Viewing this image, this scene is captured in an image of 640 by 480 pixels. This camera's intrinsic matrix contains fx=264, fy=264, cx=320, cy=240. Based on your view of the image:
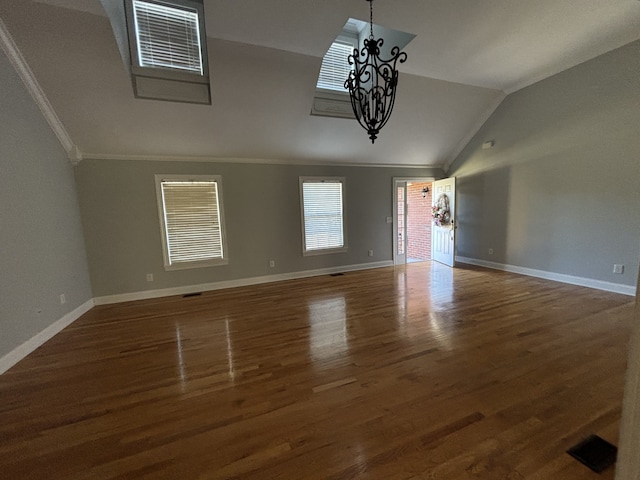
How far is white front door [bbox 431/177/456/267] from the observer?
5887 mm

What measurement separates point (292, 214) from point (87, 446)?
13.8 ft

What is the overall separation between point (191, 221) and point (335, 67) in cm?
351

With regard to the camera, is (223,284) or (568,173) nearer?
(568,173)

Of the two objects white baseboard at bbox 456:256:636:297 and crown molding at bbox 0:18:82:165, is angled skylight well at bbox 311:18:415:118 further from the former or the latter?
Result: white baseboard at bbox 456:256:636:297

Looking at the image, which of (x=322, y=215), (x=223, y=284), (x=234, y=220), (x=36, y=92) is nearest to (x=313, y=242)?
(x=322, y=215)

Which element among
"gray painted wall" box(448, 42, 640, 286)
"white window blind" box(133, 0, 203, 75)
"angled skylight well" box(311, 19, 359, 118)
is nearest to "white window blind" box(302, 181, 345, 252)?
"angled skylight well" box(311, 19, 359, 118)

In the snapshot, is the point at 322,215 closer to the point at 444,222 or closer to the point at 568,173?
the point at 444,222

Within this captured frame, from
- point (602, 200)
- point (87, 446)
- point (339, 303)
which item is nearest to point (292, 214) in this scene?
point (339, 303)

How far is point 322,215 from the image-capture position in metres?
5.64

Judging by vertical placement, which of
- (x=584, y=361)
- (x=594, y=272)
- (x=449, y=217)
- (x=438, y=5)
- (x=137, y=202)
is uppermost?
(x=438, y=5)

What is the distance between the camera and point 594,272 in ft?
13.5

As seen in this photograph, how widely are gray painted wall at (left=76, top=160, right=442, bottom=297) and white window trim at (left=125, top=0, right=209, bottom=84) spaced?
1391 mm

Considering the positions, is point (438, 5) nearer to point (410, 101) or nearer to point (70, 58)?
point (410, 101)

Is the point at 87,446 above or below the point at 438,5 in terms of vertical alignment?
below
